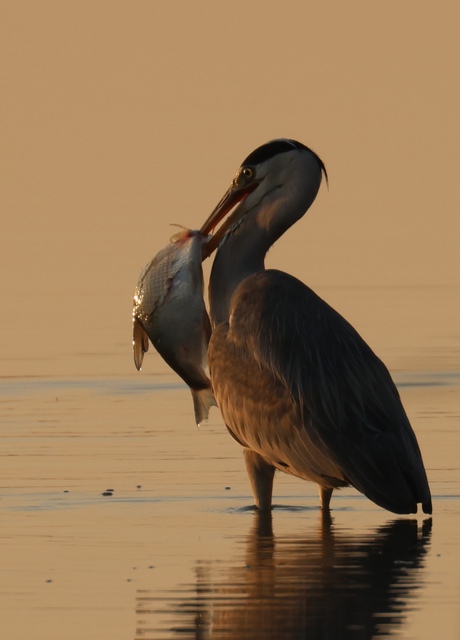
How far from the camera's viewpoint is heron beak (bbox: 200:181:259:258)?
1515 cm

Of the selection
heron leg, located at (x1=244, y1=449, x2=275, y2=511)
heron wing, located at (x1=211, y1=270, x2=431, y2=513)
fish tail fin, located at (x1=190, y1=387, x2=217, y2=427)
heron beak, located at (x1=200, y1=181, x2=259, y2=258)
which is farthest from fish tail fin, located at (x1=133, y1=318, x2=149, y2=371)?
heron leg, located at (x1=244, y1=449, x2=275, y2=511)

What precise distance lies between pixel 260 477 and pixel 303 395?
1.04m

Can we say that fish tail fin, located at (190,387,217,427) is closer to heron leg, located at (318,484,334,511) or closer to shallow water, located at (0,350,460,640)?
shallow water, located at (0,350,460,640)

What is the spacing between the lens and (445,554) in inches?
466

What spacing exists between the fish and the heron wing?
1.79 ft

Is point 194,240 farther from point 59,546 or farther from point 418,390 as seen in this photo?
point 418,390

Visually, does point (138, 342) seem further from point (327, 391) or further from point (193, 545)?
point (193, 545)

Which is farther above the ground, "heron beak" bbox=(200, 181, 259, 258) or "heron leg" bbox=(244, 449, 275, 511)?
"heron beak" bbox=(200, 181, 259, 258)

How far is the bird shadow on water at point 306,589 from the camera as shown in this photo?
9.90m

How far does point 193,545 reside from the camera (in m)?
12.3

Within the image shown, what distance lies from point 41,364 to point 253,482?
10588 mm

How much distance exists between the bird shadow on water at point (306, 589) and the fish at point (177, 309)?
185 centimetres

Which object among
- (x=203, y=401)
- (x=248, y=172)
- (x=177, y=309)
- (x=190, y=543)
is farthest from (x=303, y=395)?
(x=248, y=172)

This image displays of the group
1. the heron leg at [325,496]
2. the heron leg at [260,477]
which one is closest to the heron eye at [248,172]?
the heron leg at [260,477]
